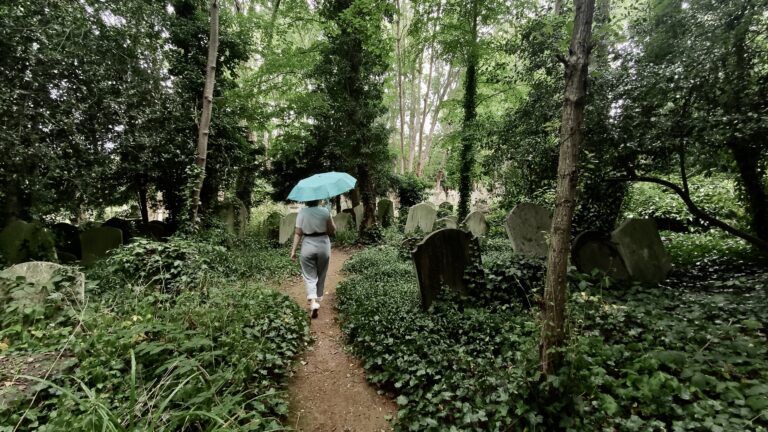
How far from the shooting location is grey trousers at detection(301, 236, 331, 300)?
16.4 ft

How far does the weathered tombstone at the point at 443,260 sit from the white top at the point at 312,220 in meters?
1.41

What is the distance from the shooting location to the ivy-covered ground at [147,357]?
2.18 m

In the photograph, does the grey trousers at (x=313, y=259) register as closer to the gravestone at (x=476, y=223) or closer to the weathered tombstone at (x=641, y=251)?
the weathered tombstone at (x=641, y=251)

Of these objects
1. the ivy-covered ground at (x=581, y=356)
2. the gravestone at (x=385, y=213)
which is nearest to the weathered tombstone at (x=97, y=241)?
the ivy-covered ground at (x=581, y=356)

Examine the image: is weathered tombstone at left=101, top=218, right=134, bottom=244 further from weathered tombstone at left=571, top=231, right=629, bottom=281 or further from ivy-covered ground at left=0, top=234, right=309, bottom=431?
weathered tombstone at left=571, top=231, right=629, bottom=281

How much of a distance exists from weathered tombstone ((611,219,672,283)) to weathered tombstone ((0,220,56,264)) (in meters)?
10.3

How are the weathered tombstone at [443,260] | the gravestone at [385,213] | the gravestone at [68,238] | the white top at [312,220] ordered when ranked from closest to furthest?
the weathered tombstone at [443,260] < the white top at [312,220] < the gravestone at [68,238] < the gravestone at [385,213]

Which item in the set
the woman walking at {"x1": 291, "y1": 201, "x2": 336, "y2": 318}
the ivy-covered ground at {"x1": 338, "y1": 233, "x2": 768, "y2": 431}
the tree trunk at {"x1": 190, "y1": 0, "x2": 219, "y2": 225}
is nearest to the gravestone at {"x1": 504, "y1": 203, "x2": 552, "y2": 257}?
the ivy-covered ground at {"x1": 338, "y1": 233, "x2": 768, "y2": 431}

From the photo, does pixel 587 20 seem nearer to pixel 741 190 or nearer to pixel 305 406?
pixel 305 406

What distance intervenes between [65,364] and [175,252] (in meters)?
2.55

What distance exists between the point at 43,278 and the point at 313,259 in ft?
10.1

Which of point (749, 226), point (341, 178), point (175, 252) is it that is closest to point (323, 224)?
point (341, 178)

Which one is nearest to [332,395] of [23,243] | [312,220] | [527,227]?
[312,220]

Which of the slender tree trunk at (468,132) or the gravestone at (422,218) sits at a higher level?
the slender tree trunk at (468,132)
